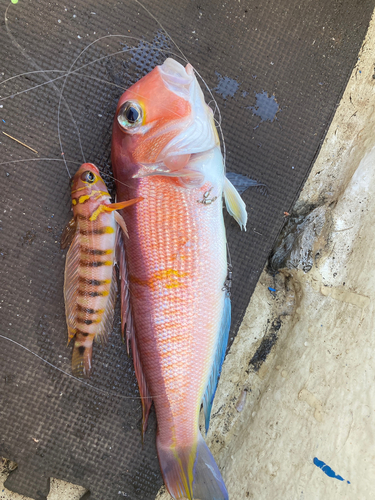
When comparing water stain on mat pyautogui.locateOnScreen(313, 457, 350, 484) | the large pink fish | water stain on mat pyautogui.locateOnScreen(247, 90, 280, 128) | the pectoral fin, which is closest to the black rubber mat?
water stain on mat pyautogui.locateOnScreen(247, 90, 280, 128)

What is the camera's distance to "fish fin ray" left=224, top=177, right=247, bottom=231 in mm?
1513

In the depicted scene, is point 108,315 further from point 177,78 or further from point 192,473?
point 177,78

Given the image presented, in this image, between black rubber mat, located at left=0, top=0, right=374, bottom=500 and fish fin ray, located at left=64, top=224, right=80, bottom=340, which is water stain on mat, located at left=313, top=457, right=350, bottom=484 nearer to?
black rubber mat, located at left=0, top=0, right=374, bottom=500

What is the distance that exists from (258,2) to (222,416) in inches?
79.9

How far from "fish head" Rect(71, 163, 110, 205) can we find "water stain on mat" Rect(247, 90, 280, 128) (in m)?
0.81

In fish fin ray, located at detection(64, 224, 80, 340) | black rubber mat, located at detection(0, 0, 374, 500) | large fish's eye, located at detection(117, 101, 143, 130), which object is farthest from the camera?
black rubber mat, located at detection(0, 0, 374, 500)

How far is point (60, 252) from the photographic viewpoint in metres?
1.62

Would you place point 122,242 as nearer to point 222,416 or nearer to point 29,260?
point 29,260

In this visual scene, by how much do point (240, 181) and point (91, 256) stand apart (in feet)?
2.49

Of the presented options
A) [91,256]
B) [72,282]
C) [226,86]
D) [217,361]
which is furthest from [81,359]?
[226,86]

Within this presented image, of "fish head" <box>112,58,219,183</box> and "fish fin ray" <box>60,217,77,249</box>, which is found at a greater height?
"fish head" <box>112,58,219,183</box>

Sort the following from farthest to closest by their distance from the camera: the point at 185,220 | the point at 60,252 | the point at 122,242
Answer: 1. the point at 60,252
2. the point at 122,242
3. the point at 185,220

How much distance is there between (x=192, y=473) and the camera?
1.51 meters

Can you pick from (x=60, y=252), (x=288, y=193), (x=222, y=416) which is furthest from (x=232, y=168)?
(x=222, y=416)
